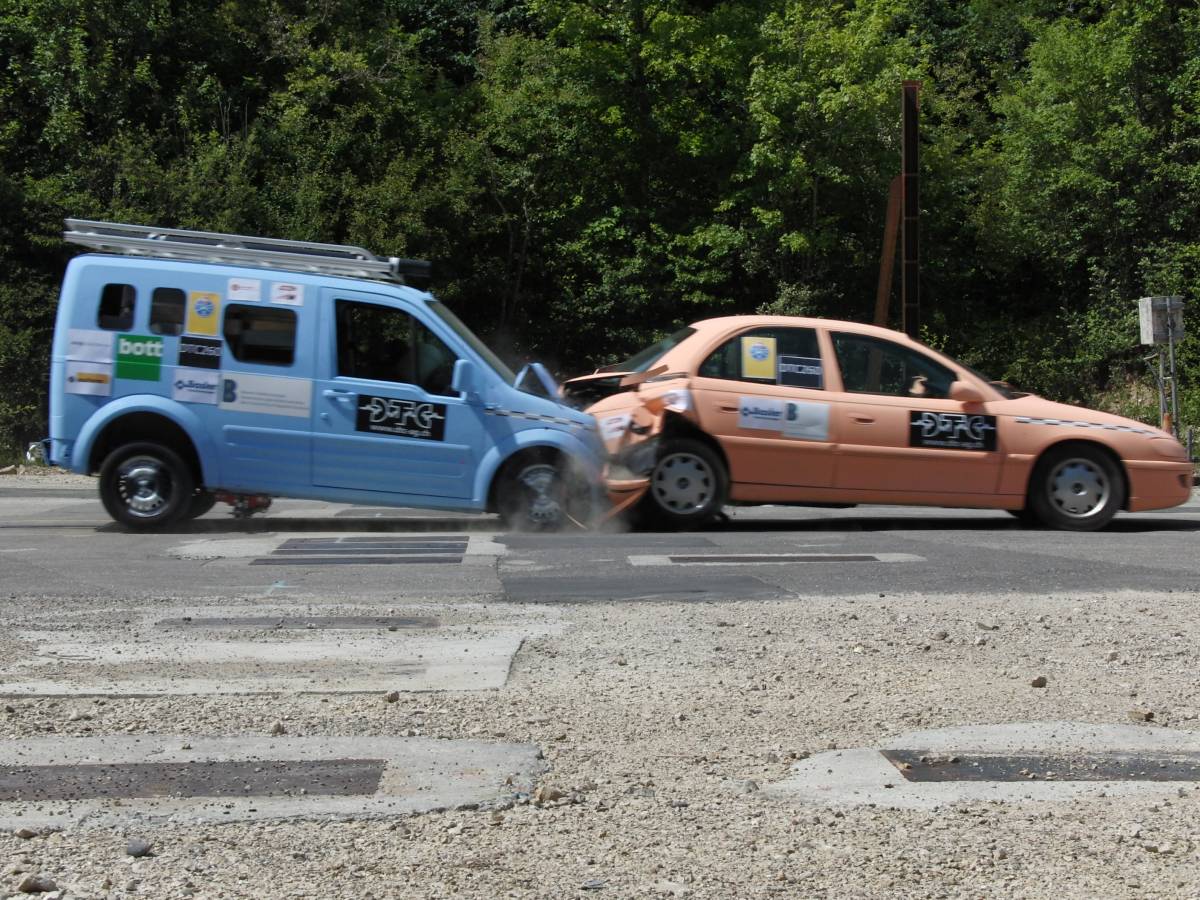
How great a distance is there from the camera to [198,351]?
11.0 metres

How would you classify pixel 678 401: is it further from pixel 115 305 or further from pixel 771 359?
pixel 115 305

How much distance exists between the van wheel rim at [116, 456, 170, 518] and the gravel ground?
497 cm

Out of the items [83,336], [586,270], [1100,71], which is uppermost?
[1100,71]

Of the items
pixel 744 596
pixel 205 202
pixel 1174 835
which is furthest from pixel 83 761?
pixel 205 202

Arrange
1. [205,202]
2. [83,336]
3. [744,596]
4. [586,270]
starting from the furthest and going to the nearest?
[586,270]
[205,202]
[83,336]
[744,596]

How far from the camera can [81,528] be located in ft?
39.5

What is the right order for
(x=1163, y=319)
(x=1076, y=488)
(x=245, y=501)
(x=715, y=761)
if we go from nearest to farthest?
1. (x=715, y=761)
2. (x=245, y=501)
3. (x=1076, y=488)
4. (x=1163, y=319)

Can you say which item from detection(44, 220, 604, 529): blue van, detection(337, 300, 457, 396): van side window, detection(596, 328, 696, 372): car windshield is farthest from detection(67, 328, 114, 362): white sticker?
detection(596, 328, 696, 372): car windshield

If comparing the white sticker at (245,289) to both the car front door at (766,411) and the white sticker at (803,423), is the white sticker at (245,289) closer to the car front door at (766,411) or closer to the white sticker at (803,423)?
the car front door at (766,411)

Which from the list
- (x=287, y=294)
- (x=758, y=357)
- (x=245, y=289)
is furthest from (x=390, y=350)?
(x=758, y=357)

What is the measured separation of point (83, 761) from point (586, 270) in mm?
28139

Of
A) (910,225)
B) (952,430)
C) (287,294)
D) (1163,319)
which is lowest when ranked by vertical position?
(952,430)

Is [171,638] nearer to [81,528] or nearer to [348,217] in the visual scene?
[81,528]

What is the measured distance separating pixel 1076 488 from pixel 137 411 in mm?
7713
